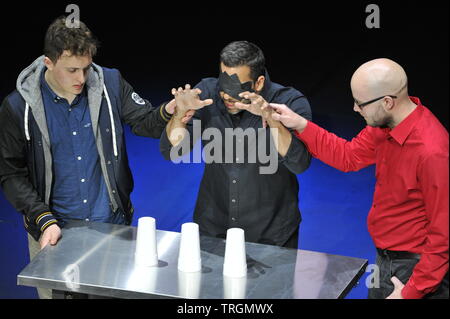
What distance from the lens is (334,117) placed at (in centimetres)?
705

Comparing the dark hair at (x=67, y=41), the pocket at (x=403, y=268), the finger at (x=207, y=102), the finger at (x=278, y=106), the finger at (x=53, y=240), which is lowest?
the pocket at (x=403, y=268)

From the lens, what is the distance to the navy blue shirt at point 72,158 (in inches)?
175

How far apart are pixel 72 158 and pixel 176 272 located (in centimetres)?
95

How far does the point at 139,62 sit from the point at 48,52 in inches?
132

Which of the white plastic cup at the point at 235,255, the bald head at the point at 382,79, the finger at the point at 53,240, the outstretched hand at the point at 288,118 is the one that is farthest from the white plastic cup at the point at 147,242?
the bald head at the point at 382,79

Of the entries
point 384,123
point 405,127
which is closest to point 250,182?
point 384,123

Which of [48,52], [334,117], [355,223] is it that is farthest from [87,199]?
[334,117]

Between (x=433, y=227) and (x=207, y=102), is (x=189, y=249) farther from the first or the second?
(x=433, y=227)

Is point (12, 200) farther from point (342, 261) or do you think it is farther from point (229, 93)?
point (342, 261)

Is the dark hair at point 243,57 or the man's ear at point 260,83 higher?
the dark hair at point 243,57

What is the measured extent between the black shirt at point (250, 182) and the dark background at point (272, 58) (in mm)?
1469

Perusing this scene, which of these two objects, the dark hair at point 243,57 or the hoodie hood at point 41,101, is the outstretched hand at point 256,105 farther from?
the hoodie hood at point 41,101

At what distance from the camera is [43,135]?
14.4 ft

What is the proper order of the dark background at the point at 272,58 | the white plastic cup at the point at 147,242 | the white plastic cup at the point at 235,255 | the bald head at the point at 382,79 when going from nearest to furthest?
the bald head at the point at 382,79 → the white plastic cup at the point at 235,255 → the white plastic cup at the point at 147,242 → the dark background at the point at 272,58
